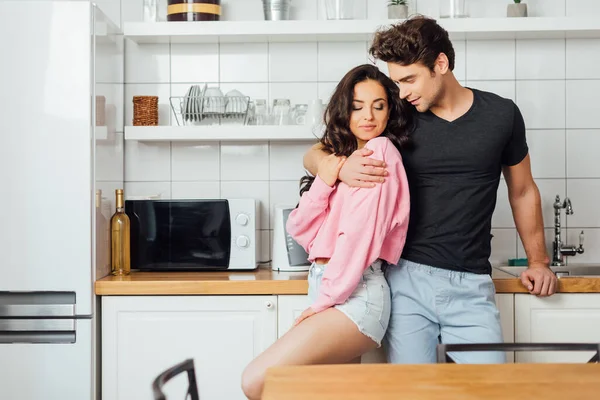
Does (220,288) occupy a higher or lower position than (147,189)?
lower

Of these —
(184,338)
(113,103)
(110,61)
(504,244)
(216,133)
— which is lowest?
(184,338)

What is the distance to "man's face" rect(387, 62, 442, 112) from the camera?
216cm

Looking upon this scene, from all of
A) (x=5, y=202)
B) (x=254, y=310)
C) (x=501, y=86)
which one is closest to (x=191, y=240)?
(x=254, y=310)

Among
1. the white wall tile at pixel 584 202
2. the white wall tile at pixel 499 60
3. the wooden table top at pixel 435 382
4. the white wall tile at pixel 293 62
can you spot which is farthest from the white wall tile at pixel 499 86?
the wooden table top at pixel 435 382

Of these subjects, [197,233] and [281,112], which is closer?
[197,233]

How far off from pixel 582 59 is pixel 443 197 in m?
1.22

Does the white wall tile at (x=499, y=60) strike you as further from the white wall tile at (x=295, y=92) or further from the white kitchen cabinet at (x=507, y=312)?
the white kitchen cabinet at (x=507, y=312)

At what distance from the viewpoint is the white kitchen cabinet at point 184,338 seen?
2.57 meters

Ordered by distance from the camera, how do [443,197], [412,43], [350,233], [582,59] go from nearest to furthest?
[350,233] → [412,43] → [443,197] → [582,59]

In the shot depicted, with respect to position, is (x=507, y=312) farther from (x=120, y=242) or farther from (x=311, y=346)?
(x=120, y=242)

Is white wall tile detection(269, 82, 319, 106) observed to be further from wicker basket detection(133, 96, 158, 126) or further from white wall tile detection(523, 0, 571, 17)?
white wall tile detection(523, 0, 571, 17)

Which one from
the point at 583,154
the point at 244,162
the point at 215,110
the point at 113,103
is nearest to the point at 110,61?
the point at 113,103

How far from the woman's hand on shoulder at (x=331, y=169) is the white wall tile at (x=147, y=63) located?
1202mm

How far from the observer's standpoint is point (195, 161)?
314cm
